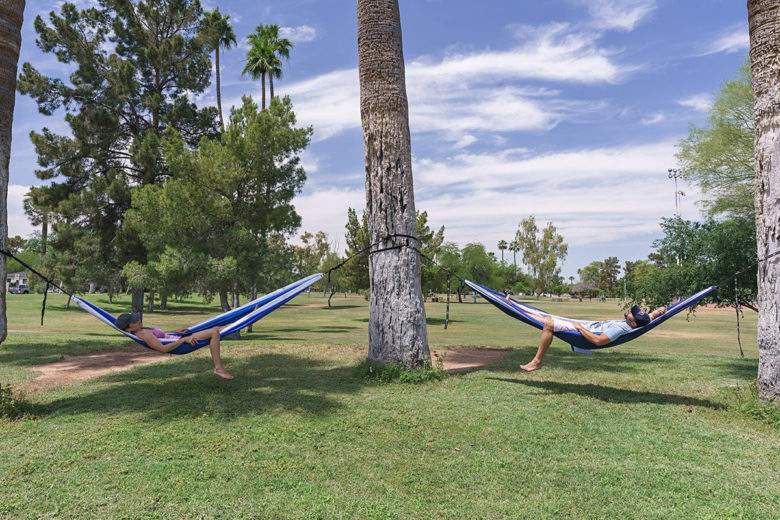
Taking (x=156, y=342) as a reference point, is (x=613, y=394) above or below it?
below

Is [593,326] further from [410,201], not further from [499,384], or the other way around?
[410,201]

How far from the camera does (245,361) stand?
32.1 feet

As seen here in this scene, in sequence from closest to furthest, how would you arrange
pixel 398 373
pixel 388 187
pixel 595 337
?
pixel 595 337, pixel 398 373, pixel 388 187

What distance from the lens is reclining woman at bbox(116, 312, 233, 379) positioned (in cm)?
654

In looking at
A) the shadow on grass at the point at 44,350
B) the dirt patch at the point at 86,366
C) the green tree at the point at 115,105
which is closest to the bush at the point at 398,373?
the dirt patch at the point at 86,366

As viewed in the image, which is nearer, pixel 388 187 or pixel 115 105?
pixel 388 187

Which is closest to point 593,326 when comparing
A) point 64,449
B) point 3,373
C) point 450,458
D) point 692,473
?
point 692,473

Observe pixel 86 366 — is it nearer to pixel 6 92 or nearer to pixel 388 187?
pixel 6 92

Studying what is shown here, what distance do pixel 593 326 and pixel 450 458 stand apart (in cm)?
323

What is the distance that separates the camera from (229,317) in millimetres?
7219

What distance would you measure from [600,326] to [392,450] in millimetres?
3544

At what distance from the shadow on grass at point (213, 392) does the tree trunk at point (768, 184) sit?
5.16 m

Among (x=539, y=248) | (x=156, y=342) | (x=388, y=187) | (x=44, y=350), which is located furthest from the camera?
(x=539, y=248)

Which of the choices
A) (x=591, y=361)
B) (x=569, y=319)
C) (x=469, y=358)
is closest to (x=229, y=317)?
(x=569, y=319)
